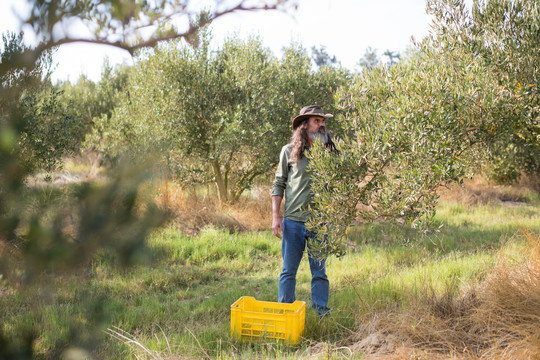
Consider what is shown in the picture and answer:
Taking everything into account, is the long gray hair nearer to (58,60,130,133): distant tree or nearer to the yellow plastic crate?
the yellow plastic crate

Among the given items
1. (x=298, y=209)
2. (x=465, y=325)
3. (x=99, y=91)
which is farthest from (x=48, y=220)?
(x=99, y=91)

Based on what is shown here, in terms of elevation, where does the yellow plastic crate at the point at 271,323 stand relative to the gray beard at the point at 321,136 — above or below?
below

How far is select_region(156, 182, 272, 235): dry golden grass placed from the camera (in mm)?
10109

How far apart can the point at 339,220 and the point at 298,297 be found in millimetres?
2339

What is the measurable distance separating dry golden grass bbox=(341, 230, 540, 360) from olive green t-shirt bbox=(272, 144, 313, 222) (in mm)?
1379

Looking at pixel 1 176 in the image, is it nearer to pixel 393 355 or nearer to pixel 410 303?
pixel 393 355

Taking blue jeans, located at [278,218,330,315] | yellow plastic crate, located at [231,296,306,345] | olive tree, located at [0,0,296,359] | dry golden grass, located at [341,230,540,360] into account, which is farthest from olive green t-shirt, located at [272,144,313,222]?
olive tree, located at [0,0,296,359]

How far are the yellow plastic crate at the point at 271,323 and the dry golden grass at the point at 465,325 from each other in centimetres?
58

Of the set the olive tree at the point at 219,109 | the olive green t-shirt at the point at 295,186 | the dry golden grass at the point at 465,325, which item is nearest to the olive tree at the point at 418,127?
the olive green t-shirt at the point at 295,186

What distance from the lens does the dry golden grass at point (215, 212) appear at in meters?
10.1

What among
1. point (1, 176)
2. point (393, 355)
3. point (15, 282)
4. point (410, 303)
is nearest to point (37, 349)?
point (15, 282)

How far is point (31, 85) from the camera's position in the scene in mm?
1510

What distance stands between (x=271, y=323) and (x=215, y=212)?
663 cm

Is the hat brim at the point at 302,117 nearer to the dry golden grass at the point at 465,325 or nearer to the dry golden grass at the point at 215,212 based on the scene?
the dry golden grass at the point at 465,325
